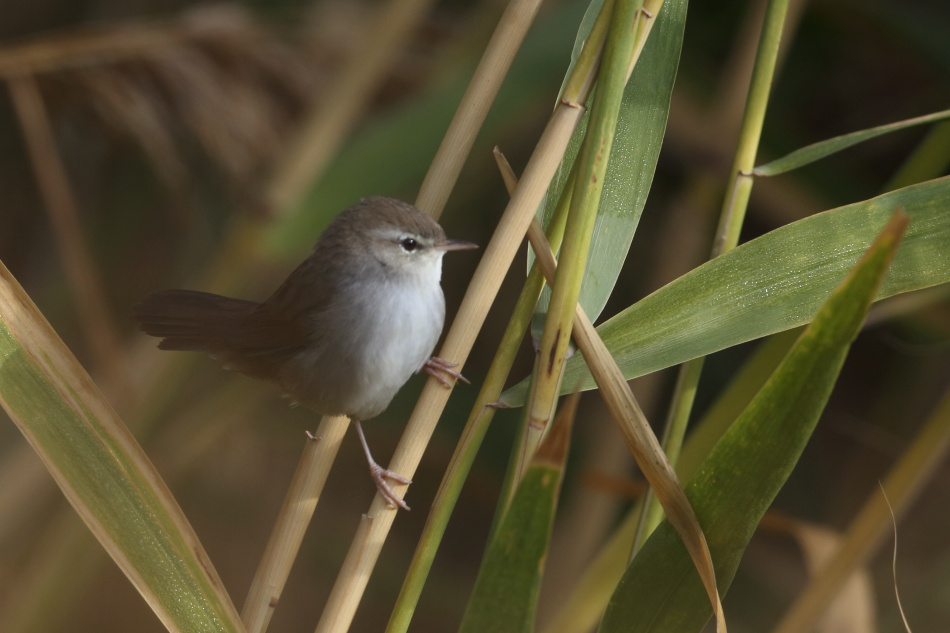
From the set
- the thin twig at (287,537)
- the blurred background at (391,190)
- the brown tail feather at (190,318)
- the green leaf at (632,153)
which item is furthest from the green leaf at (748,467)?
the brown tail feather at (190,318)

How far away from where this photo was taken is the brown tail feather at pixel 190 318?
6.12ft

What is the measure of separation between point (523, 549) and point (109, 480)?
56 centimetres

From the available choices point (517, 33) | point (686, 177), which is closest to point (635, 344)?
point (517, 33)

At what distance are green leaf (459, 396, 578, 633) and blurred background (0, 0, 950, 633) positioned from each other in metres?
1.24

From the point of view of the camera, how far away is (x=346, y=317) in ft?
5.93

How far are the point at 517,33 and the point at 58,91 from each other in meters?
1.86

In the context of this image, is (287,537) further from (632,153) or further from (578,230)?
(632,153)

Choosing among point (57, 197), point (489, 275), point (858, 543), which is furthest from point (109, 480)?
point (57, 197)

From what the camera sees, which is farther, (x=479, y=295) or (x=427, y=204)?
(x=427, y=204)

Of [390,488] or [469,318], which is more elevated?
[469,318]

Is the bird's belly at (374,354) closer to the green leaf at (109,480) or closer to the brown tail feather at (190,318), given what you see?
the brown tail feather at (190,318)

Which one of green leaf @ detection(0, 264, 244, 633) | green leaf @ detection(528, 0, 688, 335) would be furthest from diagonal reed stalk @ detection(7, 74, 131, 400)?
green leaf @ detection(528, 0, 688, 335)

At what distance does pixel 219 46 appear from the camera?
8.52ft

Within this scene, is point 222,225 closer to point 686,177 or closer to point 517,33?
point 686,177
